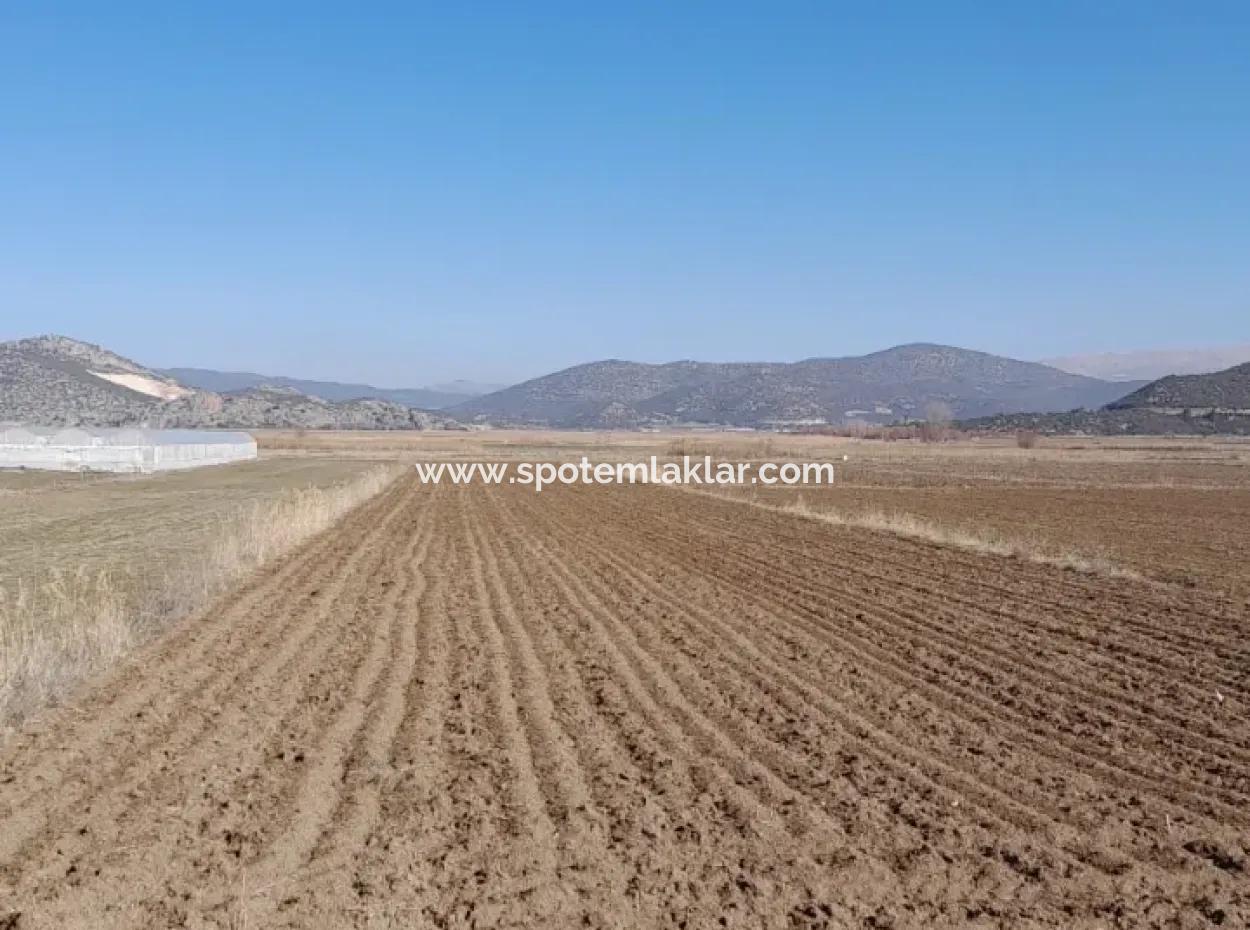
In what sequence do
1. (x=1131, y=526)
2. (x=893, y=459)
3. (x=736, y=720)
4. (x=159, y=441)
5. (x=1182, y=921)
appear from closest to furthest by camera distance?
(x=1182, y=921) < (x=736, y=720) < (x=1131, y=526) < (x=159, y=441) < (x=893, y=459)

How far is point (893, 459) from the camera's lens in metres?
82.8

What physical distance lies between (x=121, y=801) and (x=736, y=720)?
427 cm

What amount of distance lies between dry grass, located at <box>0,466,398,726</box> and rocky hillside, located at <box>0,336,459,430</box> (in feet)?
427

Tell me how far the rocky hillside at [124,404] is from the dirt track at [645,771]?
13841 cm

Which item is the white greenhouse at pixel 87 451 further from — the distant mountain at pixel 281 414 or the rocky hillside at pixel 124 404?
the distant mountain at pixel 281 414

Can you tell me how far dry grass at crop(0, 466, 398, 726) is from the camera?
839 cm

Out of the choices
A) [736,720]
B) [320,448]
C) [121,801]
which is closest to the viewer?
[121,801]

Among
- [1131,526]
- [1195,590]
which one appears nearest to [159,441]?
[1131,526]

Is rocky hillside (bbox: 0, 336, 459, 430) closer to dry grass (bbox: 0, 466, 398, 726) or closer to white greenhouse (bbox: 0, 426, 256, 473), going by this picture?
white greenhouse (bbox: 0, 426, 256, 473)

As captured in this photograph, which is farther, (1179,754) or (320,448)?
(320,448)

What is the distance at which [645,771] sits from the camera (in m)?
7.02

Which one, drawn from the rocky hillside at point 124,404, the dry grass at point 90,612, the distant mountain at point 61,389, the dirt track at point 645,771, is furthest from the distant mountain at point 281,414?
the dirt track at point 645,771

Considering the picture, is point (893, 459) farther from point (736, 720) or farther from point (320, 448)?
point (736, 720)

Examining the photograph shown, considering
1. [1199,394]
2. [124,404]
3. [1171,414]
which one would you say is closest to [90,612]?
[124,404]
